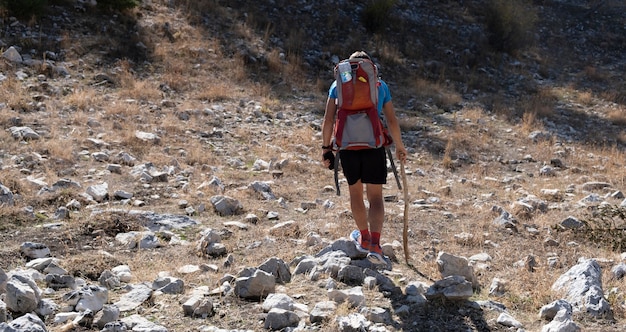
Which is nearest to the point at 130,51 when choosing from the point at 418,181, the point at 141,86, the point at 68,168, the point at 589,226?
the point at 141,86

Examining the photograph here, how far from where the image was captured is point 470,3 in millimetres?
19797

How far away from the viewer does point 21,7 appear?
12.6 m

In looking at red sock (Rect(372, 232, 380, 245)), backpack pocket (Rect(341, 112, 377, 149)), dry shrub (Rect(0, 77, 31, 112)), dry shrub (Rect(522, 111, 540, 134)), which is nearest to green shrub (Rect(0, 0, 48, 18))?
dry shrub (Rect(0, 77, 31, 112))

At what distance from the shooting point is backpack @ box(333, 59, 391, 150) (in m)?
4.66

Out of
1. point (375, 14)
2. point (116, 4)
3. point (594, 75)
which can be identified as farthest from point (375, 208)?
point (594, 75)

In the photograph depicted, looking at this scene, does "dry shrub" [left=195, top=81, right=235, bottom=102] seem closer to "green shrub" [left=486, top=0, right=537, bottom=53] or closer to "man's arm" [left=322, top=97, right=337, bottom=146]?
"man's arm" [left=322, top=97, right=337, bottom=146]

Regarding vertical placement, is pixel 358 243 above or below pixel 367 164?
below

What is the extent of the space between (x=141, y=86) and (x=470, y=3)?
38.9 feet

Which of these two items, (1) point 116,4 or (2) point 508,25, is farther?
(2) point 508,25

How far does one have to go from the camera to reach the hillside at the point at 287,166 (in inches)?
167

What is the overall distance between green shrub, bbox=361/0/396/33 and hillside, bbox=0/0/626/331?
0.07 m

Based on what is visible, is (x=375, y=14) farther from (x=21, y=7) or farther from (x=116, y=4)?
(x=21, y=7)

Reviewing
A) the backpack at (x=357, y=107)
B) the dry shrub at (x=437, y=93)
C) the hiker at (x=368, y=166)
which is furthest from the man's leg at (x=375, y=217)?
the dry shrub at (x=437, y=93)

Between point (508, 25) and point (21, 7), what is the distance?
11.9 m
